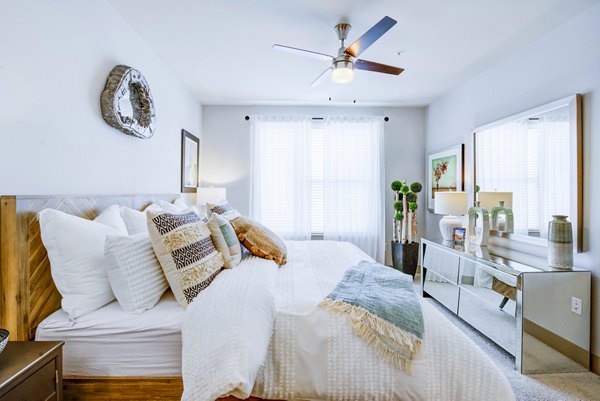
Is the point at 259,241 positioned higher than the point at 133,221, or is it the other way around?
the point at 133,221

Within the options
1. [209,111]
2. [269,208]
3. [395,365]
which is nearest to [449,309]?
[395,365]

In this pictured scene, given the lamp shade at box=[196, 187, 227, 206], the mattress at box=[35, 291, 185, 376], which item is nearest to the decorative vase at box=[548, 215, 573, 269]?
the mattress at box=[35, 291, 185, 376]

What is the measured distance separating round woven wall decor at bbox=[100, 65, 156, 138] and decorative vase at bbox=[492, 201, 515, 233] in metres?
3.35

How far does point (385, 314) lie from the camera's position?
1.34 meters

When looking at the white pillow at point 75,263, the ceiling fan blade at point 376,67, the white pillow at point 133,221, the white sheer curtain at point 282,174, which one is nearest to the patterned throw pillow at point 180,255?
the white pillow at point 75,263

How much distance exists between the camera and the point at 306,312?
138cm

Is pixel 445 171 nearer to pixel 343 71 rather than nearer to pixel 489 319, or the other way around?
pixel 489 319

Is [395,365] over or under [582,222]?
under

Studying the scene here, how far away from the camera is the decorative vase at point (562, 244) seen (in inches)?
80.8

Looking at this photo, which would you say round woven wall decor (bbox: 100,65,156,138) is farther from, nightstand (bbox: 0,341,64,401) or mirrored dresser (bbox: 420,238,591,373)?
mirrored dresser (bbox: 420,238,591,373)

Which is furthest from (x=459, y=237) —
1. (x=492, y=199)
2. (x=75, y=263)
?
(x=75, y=263)

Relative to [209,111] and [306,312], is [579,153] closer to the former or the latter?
A: [306,312]

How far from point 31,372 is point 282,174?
354cm

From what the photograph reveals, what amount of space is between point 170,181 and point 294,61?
1851 mm
